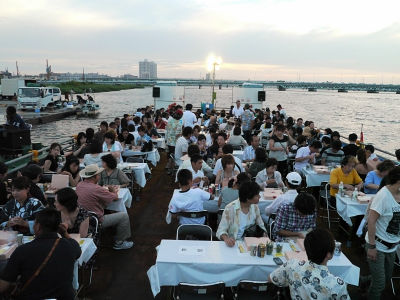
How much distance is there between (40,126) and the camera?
3112cm

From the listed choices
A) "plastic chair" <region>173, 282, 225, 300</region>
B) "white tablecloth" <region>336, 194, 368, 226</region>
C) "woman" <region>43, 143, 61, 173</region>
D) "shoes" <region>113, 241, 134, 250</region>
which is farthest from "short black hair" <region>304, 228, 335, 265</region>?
"woman" <region>43, 143, 61, 173</region>

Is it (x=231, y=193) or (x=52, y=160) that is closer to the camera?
(x=231, y=193)

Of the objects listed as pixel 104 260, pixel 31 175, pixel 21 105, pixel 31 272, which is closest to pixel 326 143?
pixel 104 260

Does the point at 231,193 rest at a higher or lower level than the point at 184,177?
lower

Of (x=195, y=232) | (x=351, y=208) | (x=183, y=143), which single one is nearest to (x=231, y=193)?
(x=195, y=232)

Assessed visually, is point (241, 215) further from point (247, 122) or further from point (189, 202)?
point (247, 122)

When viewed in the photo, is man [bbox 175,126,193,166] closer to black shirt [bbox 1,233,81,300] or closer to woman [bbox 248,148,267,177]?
woman [bbox 248,148,267,177]

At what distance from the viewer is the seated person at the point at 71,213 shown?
3.91 metres

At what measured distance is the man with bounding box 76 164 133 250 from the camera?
493 cm

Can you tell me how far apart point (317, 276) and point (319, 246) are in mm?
224

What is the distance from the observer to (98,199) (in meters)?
5.01

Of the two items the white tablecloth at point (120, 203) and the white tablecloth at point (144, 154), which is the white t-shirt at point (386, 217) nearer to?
the white tablecloth at point (120, 203)

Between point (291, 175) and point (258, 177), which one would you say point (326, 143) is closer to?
point (258, 177)

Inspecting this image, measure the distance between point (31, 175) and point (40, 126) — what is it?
28979mm
